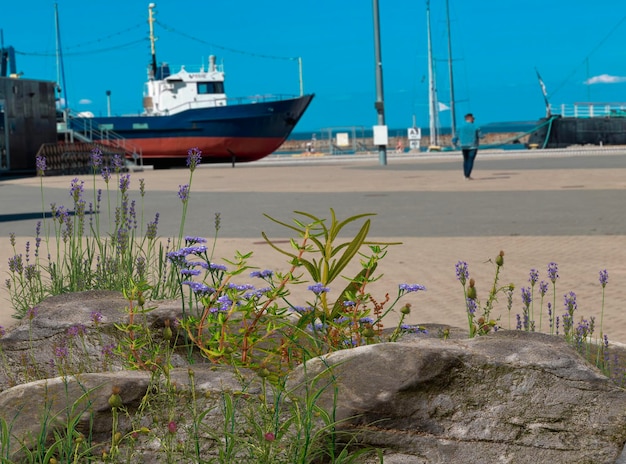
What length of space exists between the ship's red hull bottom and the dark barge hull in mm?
22818

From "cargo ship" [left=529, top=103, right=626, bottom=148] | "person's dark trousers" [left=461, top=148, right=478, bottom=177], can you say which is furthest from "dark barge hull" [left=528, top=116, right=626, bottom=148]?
"person's dark trousers" [left=461, top=148, right=478, bottom=177]

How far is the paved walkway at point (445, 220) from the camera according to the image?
9.10m

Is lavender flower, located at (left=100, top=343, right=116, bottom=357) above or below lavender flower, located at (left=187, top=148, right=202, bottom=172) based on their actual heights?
below

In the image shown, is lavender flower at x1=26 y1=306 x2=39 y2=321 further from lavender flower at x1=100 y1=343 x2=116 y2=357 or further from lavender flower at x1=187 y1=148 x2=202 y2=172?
lavender flower at x1=187 y1=148 x2=202 y2=172

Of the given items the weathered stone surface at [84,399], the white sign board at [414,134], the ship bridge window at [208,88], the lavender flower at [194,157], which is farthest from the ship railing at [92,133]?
the weathered stone surface at [84,399]

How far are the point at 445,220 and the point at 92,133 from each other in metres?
35.8

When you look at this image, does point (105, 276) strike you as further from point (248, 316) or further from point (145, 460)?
point (145, 460)

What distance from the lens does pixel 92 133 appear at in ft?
161

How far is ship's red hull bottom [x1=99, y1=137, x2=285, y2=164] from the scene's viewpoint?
48938 millimetres

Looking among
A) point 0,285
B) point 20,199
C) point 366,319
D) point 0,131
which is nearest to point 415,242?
point 0,285

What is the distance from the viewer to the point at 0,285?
30.8 ft

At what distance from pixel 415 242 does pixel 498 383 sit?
30.1 feet

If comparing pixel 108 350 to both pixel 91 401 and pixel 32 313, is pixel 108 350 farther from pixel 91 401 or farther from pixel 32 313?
pixel 91 401

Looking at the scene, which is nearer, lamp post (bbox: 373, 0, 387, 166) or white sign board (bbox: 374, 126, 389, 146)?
white sign board (bbox: 374, 126, 389, 146)
